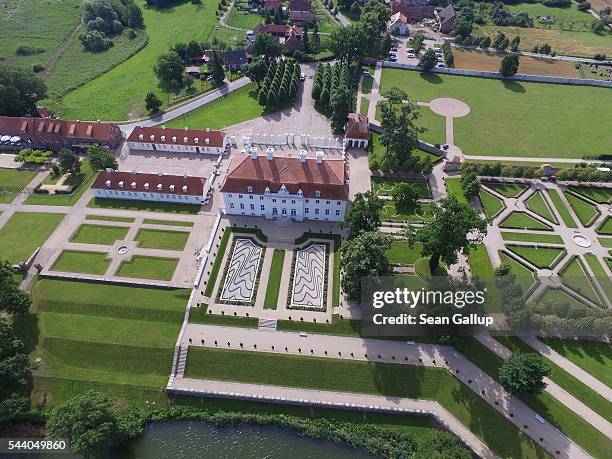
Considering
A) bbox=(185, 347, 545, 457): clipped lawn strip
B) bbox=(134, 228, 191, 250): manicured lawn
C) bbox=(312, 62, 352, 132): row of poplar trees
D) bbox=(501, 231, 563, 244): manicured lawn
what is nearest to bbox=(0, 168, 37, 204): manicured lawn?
bbox=(134, 228, 191, 250): manicured lawn

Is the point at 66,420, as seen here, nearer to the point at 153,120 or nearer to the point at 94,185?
the point at 94,185

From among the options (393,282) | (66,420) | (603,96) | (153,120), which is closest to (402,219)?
(393,282)

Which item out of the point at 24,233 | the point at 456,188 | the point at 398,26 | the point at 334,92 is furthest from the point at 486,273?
the point at 398,26

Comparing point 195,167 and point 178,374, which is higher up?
point 195,167

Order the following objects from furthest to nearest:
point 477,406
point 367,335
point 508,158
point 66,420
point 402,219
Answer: point 508,158, point 402,219, point 367,335, point 477,406, point 66,420

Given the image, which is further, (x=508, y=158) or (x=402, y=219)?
(x=508, y=158)

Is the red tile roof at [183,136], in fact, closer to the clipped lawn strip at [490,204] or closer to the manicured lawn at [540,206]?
the clipped lawn strip at [490,204]

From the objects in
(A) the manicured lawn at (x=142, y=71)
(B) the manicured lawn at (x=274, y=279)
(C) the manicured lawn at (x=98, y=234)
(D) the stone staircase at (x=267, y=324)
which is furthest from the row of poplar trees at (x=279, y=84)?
(D) the stone staircase at (x=267, y=324)
